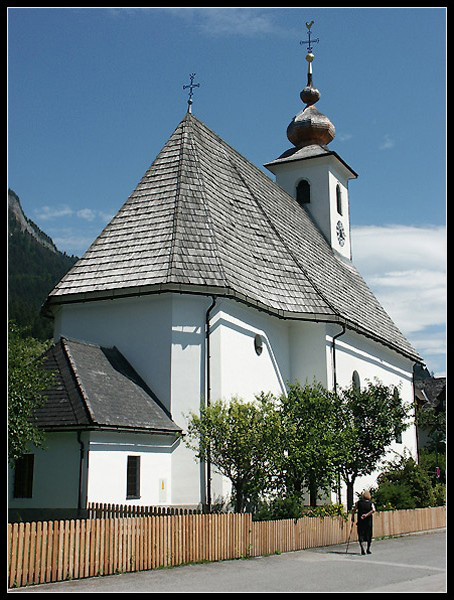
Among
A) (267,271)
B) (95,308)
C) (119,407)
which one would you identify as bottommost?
(119,407)

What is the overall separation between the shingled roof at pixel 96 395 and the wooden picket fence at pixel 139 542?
3.94 m

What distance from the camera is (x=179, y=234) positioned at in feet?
73.5

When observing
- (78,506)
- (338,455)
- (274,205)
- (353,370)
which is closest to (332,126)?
(274,205)

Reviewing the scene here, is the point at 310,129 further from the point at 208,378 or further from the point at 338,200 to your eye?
the point at 208,378

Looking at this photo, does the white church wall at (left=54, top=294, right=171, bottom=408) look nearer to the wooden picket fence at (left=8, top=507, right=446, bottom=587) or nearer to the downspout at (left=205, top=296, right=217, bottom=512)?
the downspout at (left=205, top=296, right=217, bottom=512)

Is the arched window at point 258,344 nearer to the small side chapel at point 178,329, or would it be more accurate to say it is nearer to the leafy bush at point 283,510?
the small side chapel at point 178,329

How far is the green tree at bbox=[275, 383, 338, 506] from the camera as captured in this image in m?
17.9

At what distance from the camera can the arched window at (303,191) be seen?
37.9 metres

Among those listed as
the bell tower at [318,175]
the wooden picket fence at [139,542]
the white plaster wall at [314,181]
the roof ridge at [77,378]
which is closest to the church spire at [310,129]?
the bell tower at [318,175]

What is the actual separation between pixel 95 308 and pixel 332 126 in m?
23.3

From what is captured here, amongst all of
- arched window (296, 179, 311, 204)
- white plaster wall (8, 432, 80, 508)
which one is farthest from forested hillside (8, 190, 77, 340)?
white plaster wall (8, 432, 80, 508)

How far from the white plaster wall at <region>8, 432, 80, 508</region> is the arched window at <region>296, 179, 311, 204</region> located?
79.0 ft

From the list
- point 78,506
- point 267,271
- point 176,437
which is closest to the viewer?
point 78,506
